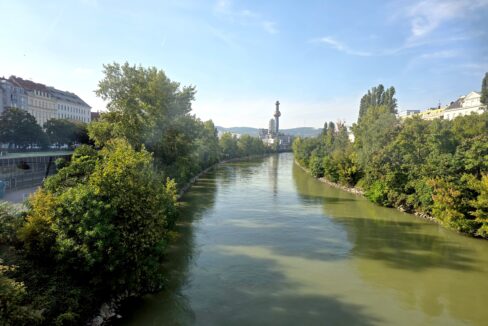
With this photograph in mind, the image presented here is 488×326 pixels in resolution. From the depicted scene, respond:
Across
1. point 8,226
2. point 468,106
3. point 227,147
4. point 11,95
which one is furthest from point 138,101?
point 227,147

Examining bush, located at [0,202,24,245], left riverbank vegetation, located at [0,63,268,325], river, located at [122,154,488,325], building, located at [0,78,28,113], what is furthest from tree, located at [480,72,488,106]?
building, located at [0,78,28,113]

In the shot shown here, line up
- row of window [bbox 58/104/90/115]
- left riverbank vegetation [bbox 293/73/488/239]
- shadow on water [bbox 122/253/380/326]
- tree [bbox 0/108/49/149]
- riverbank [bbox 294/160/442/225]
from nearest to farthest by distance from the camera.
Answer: shadow on water [bbox 122/253/380/326], left riverbank vegetation [bbox 293/73/488/239], riverbank [bbox 294/160/442/225], tree [bbox 0/108/49/149], row of window [bbox 58/104/90/115]

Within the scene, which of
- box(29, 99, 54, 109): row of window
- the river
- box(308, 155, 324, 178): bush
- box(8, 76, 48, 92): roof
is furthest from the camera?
box(29, 99, 54, 109): row of window

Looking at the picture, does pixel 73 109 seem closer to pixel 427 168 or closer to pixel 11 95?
pixel 11 95

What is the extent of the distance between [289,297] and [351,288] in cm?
309

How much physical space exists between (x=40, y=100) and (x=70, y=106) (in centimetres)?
1394

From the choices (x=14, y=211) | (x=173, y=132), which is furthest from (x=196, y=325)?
(x=173, y=132)

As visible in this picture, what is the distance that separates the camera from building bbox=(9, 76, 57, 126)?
66713mm

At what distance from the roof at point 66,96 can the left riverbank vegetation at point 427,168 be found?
6793 centimetres

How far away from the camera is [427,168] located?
1059 inches

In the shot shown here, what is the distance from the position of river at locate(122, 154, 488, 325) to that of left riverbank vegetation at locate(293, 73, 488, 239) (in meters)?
1.86

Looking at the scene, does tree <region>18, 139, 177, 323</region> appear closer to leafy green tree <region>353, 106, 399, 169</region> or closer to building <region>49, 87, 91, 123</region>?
leafy green tree <region>353, 106, 399, 169</region>

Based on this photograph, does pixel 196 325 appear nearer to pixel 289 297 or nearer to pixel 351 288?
pixel 289 297

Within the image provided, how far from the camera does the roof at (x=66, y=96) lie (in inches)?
3129
